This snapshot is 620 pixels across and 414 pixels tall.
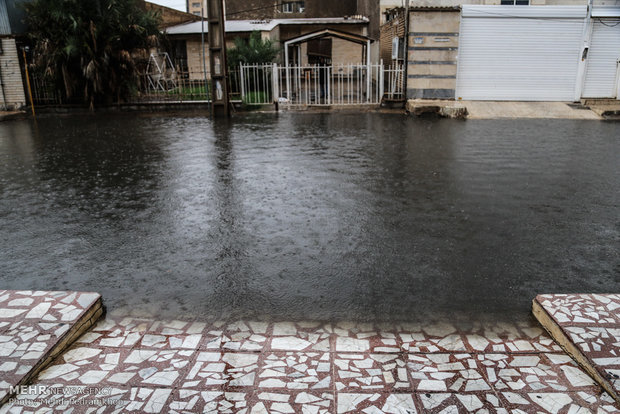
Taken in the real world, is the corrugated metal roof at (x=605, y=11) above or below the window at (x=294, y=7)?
below

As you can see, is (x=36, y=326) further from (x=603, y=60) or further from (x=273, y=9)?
(x=273, y=9)

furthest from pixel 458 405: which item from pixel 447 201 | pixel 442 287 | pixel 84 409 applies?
pixel 447 201

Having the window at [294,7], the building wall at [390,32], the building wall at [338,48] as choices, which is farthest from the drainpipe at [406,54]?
the window at [294,7]

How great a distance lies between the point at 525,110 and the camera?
645 inches

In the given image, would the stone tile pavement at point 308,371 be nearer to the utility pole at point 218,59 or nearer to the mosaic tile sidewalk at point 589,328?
the mosaic tile sidewalk at point 589,328

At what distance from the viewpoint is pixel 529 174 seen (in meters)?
8.38

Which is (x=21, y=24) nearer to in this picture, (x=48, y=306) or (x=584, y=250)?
(x=48, y=306)

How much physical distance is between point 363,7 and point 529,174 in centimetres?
Result: 2490

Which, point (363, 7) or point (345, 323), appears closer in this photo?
point (345, 323)

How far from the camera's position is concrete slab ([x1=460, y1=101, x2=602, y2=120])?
15789 millimetres

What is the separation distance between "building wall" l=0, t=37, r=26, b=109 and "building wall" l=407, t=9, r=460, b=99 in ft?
47.7

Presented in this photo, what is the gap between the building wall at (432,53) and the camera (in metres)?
16.9

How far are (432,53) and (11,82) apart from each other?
15674mm

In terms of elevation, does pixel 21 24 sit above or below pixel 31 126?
above
